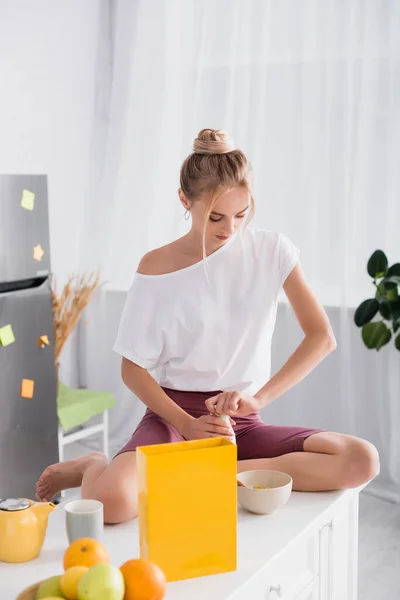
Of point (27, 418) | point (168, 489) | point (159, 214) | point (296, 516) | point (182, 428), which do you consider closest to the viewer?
point (168, 489)

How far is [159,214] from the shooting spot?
386 cm

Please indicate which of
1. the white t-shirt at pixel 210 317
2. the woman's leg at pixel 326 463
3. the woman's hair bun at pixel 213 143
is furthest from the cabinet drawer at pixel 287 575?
the woman's hair bun at pixel 213 143

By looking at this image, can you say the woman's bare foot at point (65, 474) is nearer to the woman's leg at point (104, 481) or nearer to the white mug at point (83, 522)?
the woman's leg at point (104, 481)

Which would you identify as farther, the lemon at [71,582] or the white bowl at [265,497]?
the white bowl at [265,497]

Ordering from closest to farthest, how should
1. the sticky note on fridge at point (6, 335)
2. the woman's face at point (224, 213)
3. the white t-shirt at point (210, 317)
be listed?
the woman's face at point (224, 213)
the white t-shirt at point (210, 317)
the sticky note on fridge at point (6, 335)

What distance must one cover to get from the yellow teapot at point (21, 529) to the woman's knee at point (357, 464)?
69cm

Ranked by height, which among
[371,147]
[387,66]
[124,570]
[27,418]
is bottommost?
[27,418]

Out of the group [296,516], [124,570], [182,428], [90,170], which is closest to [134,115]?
[90,170]

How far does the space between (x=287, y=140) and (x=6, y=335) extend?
5.01 feet

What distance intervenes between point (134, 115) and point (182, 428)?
2.40 m

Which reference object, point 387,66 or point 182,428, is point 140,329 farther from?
point 387,66

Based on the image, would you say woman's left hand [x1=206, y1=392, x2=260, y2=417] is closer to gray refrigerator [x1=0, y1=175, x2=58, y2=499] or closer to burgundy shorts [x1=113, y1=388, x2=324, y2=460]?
Answer: burgundy shorts [x1=113, y1=388, x2=324, y2=460]

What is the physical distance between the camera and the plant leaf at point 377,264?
3070 millimetres

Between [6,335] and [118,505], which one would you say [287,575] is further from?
[6,335]
